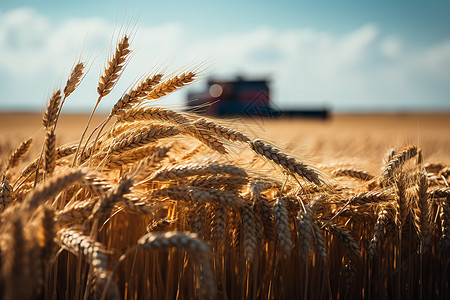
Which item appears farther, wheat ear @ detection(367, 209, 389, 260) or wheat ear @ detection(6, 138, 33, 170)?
wheat ear @ detection(6, 138, 33, 170)

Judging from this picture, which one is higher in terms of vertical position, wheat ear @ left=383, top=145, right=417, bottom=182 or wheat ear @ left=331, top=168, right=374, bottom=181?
wheat ear @ left=383, top=145, right=417, bottom=182

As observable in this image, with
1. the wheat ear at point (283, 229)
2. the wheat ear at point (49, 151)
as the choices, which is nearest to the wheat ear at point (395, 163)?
the wheat ear at point (283, 229)

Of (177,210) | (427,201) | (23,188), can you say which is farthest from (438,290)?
(23,188)

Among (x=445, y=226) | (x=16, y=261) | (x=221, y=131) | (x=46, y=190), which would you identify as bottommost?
(x=445, y=226)

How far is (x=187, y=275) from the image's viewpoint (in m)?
1.61

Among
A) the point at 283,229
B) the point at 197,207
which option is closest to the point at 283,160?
the point at 283,229

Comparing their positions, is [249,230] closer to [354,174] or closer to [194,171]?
[194,171]

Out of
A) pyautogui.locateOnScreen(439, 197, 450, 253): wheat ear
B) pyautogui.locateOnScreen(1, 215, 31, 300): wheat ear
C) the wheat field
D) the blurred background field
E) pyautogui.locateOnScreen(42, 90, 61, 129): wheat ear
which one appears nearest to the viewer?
pyautogui.locateOnScreen(1, 215, 31, 300): wheat ear

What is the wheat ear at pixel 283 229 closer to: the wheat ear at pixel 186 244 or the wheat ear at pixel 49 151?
the wheat ear at pixel 186 244

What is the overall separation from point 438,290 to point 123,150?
1850 millimetres

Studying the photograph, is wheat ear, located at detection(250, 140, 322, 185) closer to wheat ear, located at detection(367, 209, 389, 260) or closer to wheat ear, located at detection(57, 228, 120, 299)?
wheat ear, located at detection(367, 209, 389, 260)

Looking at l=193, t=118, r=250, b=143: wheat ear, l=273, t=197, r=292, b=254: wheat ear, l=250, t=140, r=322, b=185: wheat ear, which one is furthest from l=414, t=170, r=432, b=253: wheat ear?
l=193, t=118, r=250, b=143: wheat ear

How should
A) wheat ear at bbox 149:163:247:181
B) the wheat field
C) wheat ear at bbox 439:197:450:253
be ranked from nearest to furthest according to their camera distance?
the wheat field, wheat ear at bbox 149:163:247:181, wheat ear at bbox 439:197:450:253

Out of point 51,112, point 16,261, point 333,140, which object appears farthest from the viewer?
point 333,140
